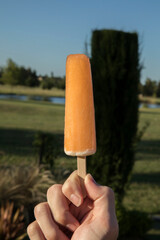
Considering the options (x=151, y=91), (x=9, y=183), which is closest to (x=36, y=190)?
(x=9, y=183)

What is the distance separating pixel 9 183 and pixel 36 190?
1.80 feet

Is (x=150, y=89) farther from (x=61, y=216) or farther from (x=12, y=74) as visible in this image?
(x=61, y=216)

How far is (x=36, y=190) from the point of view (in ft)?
16.6

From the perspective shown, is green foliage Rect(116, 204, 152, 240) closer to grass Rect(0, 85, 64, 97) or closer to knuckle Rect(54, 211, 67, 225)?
knuckle Rect(54, 211, 67, 225)

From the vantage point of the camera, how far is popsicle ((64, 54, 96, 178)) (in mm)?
1592

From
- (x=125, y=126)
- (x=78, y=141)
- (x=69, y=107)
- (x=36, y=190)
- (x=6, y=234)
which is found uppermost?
(x=69, y=107)

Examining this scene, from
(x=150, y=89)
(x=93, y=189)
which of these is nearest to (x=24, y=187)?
(x=93, y=189)

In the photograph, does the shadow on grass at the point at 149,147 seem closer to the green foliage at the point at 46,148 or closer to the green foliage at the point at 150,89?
the green foliage at the point at 46,148

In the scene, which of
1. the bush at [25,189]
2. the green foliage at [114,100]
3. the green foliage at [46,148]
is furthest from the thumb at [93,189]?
the green foliage at [46,148]

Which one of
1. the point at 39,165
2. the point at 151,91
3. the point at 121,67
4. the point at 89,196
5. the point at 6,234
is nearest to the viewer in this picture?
the point at 89,196

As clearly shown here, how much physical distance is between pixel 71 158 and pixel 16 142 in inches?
353

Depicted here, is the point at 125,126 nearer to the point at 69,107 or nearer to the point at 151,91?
the point at 69,107

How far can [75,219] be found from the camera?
1.43m

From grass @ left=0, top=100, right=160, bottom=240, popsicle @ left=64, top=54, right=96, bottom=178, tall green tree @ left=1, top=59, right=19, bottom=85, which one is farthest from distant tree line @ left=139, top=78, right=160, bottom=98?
popsicle @ left=64, top=54, right=96, bottom=178
